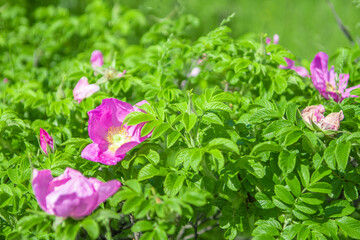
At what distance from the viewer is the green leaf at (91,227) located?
100 cm

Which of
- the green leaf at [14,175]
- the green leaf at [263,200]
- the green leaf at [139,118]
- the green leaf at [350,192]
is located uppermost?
the green leaf at [139,118]

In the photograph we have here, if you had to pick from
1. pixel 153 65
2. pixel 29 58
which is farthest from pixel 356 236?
pixel 29 58

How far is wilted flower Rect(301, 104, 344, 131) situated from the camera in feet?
4.27

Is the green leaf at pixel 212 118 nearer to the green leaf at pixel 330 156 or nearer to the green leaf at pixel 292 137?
the green leaf at pixel 292 137

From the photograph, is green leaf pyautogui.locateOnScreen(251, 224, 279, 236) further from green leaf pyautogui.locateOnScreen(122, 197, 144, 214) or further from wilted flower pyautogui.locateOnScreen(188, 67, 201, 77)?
wilted flower pyautogui.locateOnScreen(188, 67, 201, 77)

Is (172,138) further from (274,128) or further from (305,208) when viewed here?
(305,208)

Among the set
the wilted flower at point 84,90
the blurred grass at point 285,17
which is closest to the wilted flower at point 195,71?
the wilted flower at point 84,90

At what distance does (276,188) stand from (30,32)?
2554mm

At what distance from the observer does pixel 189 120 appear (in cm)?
124

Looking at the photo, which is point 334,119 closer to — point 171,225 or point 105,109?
point 171,225

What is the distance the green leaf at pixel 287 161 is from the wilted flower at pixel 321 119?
0.43 ft

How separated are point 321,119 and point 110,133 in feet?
2.40

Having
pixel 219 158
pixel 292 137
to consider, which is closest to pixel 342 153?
pixel 292 137

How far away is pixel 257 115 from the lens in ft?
4.43
